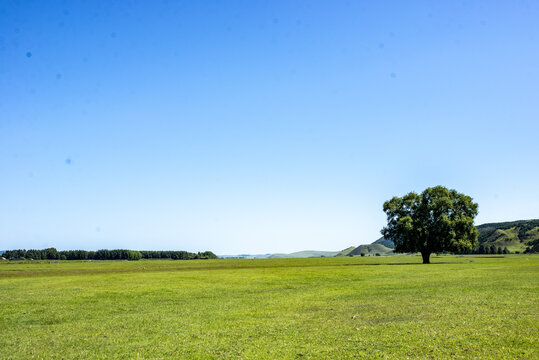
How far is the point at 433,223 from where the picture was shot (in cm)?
8750

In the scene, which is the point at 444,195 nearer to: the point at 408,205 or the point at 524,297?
the point at 408,205

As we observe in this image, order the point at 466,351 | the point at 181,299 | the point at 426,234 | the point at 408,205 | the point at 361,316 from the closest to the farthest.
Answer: the point at 466,351 → the point at 361,316 → the point at 181,299 → the point at 426,234 → the point at 408,205

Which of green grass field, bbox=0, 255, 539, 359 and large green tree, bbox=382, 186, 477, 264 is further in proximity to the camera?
large green tree, bbox=382, 186, 477, 264

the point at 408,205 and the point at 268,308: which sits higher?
the point at 408,205

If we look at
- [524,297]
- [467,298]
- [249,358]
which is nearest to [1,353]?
[249,358]

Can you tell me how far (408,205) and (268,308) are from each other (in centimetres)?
7963

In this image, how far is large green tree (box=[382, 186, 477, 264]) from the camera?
8519 cm

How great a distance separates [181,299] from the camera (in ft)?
87.9

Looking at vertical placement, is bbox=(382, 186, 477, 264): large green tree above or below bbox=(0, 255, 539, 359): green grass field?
above

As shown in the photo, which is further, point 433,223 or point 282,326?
point 433,223

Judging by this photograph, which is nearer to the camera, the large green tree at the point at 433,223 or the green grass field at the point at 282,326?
the green grass field at the point at 282,326

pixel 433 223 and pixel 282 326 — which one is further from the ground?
pixel 433 223

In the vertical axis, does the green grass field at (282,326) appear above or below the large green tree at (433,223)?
below

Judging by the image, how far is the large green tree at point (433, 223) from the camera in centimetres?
8519
